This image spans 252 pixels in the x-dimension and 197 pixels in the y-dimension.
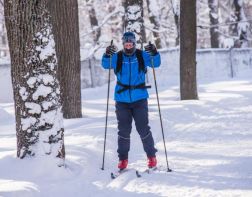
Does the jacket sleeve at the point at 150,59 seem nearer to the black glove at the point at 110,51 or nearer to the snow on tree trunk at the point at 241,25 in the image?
the black glove at the point at 110,51

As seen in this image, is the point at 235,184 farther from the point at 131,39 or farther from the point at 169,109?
the point at 169,109

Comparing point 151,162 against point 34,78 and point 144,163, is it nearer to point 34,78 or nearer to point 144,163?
point 144,163

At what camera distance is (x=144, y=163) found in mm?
7801

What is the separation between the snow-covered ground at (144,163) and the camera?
6070 mm

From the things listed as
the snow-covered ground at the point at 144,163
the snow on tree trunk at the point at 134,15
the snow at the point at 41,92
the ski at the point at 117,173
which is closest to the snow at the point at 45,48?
the snow at the point at 41,92

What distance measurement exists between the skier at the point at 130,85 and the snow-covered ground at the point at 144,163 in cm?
51

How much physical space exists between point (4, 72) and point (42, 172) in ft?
47.6

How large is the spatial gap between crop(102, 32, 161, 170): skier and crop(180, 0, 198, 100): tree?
26.6 feet

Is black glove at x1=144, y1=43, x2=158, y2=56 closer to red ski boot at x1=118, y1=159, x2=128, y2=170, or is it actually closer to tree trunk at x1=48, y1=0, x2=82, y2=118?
red ski boot at x1=118, y1=159, x2=128, y2=170

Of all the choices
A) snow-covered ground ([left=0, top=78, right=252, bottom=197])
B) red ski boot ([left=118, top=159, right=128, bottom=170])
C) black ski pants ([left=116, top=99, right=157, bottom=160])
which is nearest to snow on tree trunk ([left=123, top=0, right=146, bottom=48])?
snow-covered ground ([left=0, top=78, right=252, bottom=197])

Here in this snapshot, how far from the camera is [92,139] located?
8.70 metres

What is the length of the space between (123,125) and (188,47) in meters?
8.33

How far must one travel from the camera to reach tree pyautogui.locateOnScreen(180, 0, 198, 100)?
1503cm

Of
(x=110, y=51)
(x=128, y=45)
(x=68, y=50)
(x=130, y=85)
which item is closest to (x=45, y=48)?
(x=110, y=51)
